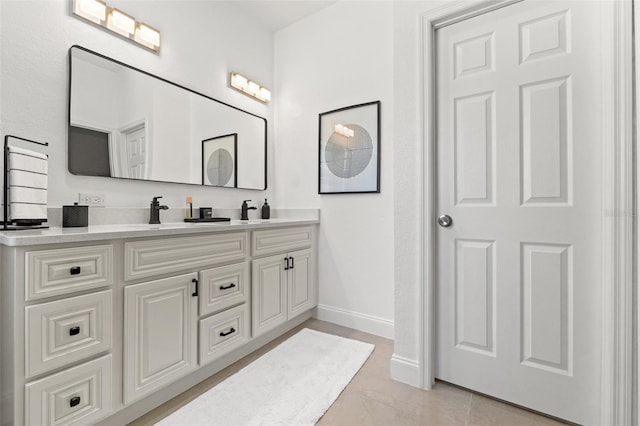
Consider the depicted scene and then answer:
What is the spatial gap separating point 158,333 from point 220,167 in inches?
55.7

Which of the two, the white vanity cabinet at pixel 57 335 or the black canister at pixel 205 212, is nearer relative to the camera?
the white vanity cabinet at pixel 57 335

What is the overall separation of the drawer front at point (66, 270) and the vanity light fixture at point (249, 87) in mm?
1848

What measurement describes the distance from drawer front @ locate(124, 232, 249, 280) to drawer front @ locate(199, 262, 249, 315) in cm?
6

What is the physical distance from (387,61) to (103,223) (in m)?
2.31

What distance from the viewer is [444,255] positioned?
1.70 m

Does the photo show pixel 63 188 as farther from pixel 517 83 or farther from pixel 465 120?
pixel 517 83

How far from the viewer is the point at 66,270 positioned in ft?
3.81

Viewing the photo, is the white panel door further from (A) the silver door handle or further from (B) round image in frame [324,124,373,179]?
(B) round image in frame [324,124,373,179]

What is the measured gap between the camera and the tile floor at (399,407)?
141 centimetres

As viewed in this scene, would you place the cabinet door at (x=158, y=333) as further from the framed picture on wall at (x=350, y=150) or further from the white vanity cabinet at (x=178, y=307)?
the framed picture on wall at (x=350, y=150)

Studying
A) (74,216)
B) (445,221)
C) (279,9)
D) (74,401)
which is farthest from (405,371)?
(279,9)

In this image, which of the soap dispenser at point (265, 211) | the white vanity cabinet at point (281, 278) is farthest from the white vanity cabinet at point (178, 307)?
the soap dispenser at point (265, 211)

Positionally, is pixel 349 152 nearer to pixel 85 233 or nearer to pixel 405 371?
pixel 405 371

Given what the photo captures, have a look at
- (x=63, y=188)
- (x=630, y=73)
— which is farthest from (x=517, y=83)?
(x=63, y=188)
